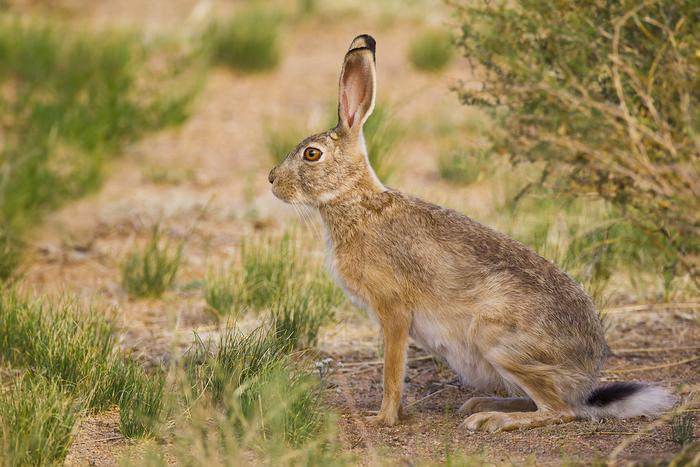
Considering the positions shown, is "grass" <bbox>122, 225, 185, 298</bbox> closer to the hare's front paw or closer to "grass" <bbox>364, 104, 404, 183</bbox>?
"grass" <bbox>364, 104, 404, 183</bbox>

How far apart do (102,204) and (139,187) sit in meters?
0.59

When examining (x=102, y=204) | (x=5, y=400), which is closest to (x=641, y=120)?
(x=5, y=400)

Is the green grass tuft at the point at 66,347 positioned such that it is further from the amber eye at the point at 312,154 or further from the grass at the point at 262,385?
the amber eye at the point at 312,154

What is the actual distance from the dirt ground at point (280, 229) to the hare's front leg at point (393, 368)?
69 millimetres

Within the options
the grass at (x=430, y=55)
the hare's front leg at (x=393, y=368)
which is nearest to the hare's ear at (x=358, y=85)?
the hare's front leg at (x=393, y=368)

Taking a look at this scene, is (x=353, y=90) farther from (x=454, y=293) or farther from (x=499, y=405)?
(x=499, y=405)

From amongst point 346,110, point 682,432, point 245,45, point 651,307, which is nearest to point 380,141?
point 651,307

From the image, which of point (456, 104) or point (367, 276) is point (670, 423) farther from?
point (456, 104)

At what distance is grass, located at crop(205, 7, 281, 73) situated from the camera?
13.1 m

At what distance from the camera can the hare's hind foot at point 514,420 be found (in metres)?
4.31

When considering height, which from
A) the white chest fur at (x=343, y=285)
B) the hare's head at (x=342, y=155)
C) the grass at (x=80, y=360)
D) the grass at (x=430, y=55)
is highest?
the grass at (x=430, y=55)

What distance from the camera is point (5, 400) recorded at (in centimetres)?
405

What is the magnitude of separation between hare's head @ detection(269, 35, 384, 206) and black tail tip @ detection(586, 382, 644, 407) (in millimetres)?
1347

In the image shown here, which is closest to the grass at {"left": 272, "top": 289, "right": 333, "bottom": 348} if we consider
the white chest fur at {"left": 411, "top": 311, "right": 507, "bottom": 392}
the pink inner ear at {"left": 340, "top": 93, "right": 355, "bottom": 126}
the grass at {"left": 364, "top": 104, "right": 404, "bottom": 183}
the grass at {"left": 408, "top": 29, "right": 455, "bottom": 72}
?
the white chest fur at {"left": 411, "top": 311, "right": 507, "bottom": 392}
